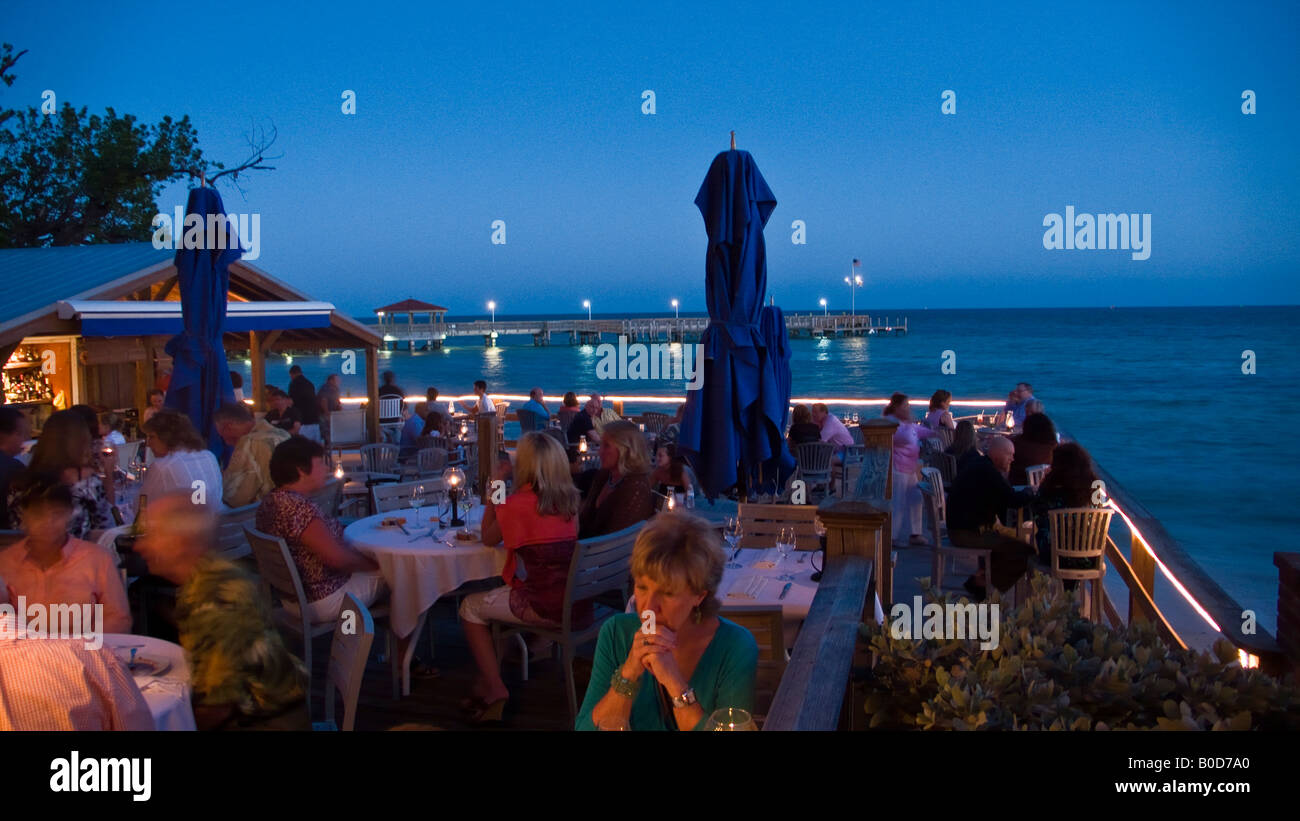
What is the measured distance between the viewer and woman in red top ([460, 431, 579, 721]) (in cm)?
443

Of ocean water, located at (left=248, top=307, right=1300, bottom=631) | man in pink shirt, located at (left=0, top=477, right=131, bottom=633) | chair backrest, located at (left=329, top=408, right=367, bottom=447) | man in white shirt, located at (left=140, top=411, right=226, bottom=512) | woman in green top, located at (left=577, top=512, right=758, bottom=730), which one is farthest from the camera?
ocean water, located at (left=248, top=307, right=1300, bottom=631)

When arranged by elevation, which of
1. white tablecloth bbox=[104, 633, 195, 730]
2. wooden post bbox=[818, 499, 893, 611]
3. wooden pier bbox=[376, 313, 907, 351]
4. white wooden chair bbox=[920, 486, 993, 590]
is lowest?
white wooden chair bbox=[920, 486, 993, 590]

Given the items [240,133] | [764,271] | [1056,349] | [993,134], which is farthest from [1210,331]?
[764,271]

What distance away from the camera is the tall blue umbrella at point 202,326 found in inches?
283

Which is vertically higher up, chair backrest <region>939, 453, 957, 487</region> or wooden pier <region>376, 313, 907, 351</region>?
wooden pier <region>376, 313, 907, 351</region>

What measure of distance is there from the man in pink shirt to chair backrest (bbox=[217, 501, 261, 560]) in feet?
4.65

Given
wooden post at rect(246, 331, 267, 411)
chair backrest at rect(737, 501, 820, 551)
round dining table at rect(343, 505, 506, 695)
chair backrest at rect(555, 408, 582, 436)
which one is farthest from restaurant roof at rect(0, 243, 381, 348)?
chair backrest at rect(737, 501, 820, 551)

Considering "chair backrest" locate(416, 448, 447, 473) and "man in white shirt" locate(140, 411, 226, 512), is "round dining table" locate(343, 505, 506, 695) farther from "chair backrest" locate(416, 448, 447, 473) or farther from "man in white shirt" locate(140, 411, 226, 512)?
"chair backrest" locate(416, 448, 447, 473)

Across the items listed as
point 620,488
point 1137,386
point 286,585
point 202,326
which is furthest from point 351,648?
point 1137,386

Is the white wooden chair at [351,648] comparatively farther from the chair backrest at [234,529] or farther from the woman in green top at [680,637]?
the chair backrest at [234,529]

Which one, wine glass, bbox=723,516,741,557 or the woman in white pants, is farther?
the woman in white pants

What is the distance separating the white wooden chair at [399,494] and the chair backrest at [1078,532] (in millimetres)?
4204
